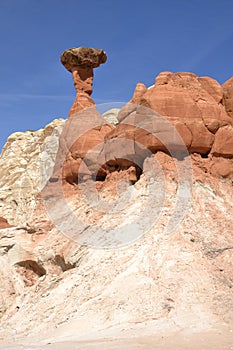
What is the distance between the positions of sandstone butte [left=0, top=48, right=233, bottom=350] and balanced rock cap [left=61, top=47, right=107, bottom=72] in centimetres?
6

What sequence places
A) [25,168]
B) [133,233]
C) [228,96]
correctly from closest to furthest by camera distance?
[133,233] < [228,96] < [25,168]

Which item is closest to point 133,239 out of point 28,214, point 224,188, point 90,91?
point 224,188

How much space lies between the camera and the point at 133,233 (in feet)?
68.3

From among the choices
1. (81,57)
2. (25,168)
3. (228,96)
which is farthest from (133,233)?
(25,168)

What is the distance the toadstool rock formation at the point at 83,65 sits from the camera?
106 ft

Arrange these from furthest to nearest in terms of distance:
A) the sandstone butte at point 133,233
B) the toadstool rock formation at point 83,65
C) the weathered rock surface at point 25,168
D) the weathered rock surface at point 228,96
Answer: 1. the weathered rock surface at point 25,168
2. the toadstool rock formation at point 83,65
3. the weathered rock surface at point 228,96
4. the sandstone butte at point 133,233

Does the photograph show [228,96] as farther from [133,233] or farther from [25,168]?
[25,168]

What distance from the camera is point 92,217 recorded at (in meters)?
24.8

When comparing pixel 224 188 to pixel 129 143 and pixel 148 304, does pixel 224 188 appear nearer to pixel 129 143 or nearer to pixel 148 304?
pixel 129 143

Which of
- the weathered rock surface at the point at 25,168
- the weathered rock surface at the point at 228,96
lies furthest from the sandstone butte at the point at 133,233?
the weathered rock surface at the point at 25,168

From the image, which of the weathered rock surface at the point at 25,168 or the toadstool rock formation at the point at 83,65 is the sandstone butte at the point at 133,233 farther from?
the weathered rock surface at the point at 25,168

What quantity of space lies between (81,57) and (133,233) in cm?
1545

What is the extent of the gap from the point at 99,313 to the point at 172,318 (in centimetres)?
261

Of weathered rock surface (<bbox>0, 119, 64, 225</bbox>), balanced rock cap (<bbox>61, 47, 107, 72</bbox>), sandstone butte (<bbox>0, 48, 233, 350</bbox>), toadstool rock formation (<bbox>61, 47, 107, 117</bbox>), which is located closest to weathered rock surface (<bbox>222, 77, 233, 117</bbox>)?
sandstone butte (<bbox>0, 48, 233, 350</bbox>)
